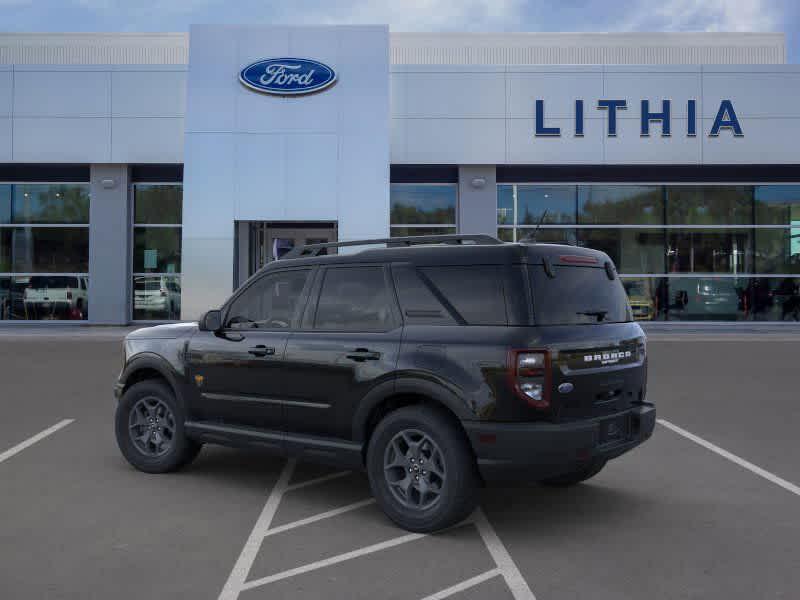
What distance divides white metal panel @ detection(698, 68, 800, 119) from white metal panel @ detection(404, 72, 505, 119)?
5.80m

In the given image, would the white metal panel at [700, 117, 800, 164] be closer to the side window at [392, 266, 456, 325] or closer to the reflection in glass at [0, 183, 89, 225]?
the reflection in glass at [0, 183, 89, 225]

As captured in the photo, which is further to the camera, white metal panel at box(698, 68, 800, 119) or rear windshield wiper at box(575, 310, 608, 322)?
white metal panel at box(698, 68, 800, 119)

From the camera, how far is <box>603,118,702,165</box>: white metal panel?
2275cm

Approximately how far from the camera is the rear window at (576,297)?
4926 mm

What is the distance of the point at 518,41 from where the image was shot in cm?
2778

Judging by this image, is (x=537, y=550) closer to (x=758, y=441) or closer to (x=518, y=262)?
(x=518, y=262)

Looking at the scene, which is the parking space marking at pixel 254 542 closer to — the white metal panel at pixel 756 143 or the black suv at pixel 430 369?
the black suv at pixel 430 369

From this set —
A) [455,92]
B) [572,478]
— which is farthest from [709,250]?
[572,478]

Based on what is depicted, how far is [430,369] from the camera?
4.98 metres

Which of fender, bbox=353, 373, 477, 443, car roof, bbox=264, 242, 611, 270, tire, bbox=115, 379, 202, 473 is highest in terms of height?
car roof, bbox=264, 242, 611, 270

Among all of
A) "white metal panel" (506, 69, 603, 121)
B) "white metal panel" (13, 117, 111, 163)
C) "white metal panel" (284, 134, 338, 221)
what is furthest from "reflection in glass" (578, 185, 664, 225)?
"white metal panel" (13, 117, 111, 163)

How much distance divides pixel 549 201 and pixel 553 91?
3.19m

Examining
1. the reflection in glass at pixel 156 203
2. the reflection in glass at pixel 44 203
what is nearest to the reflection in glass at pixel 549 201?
the reflection in glass at pixel 156 203

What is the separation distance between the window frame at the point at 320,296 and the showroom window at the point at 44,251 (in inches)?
791
